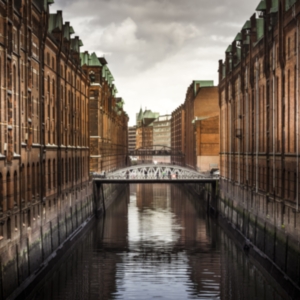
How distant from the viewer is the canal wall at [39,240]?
21.5 meters

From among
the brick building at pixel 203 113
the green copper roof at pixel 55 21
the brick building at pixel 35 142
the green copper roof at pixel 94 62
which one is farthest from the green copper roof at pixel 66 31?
→ the brick building at pixel 203 113

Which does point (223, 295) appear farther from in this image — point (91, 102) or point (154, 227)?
point (91, 102)

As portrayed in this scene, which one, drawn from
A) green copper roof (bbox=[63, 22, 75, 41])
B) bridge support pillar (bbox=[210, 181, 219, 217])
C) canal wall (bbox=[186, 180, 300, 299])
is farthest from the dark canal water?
green copper roof (bbox=[63, 22, 75, 41])

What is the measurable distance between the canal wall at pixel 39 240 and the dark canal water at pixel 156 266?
3.05 feet

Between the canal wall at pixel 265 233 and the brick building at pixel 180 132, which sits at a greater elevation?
the brick building at pixel 180 132

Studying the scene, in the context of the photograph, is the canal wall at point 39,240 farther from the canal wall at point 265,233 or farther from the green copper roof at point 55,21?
the green copper roof at point 55,21

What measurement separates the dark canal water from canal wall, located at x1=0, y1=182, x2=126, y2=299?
0.93 m

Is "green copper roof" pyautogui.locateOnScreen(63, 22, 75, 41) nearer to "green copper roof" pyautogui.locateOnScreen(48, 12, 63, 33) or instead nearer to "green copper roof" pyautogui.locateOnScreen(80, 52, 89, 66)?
"green copper roof" pyautogui.locateOnScreen(48, 12, 63, 33)

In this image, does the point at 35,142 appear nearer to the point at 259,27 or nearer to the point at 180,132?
the point at 259,27

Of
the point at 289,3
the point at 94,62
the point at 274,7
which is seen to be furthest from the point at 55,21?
the point at 94,62

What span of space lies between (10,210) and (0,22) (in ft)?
24.6

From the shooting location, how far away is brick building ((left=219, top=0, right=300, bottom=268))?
26781mm

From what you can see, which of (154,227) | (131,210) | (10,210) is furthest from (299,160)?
(131,210)

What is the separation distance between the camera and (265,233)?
30.6m
